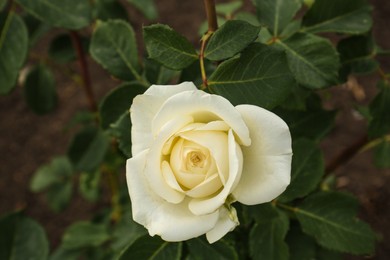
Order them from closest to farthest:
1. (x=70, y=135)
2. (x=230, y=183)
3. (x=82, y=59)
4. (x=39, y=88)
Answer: (x=230, y=183) < (x=82, y=59) < (x=39, y=88) < (x=70, y=135)

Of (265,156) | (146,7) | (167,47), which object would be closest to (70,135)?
(146,7)

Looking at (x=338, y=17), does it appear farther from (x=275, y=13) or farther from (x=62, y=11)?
(x=62, y=11)

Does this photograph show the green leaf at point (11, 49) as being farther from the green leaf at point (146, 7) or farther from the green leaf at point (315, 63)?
the green leaf at point (315, 63)

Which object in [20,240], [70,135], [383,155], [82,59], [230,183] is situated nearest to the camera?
[230,183]

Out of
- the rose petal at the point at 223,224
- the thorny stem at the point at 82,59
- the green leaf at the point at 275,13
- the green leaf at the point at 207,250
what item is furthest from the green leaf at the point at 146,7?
the rose petal at the point at 223,224

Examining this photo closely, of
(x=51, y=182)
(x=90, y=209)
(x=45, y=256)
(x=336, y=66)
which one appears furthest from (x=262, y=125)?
(x=90, y=209)

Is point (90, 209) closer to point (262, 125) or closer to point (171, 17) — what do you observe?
point (171, 17)

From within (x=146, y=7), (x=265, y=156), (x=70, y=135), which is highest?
(x=265, y=156)

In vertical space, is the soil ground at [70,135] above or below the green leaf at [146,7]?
below
